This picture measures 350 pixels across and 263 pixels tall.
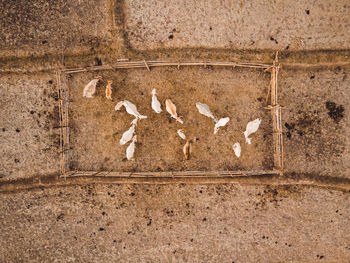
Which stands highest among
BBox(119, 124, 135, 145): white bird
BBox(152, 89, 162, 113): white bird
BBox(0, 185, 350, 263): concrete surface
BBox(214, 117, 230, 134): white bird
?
BBox(152, 89, 162, 113): white bird

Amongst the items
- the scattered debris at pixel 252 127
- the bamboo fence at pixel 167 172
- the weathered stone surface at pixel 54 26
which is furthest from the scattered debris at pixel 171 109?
the weathered stone surface at pixel 54 26

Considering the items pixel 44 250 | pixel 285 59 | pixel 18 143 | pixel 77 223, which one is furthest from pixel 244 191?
pixel 18 143

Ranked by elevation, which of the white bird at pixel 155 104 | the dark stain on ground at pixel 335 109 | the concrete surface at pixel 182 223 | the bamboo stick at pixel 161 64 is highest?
the bamboo stick at pixel 161 64

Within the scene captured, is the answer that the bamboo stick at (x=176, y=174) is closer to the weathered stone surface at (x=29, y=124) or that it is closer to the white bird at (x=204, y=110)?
the weathered stone surface at (x=29, y=124)

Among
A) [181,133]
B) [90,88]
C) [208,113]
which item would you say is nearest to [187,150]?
[181,133]

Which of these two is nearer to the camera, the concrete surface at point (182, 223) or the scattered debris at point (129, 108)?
the scattered debris at point (129, 108)

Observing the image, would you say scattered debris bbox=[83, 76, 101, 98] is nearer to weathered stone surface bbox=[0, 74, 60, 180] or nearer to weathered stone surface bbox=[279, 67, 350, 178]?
weathered stone surface bbox=[0, 74, 60, 180]

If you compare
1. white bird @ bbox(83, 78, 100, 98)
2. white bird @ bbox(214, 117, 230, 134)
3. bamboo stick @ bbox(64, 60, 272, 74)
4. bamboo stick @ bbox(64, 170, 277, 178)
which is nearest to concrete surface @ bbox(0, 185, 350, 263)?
bamboo stick @ bbox(64, 170, 277, 178)
